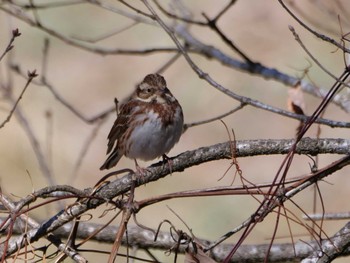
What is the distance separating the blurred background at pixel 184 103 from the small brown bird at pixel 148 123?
297 centimetres

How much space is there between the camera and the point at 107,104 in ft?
35.4

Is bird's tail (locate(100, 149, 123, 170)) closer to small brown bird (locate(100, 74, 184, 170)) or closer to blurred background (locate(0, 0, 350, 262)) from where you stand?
small brown bird (locate(100, 74, 184, 170))

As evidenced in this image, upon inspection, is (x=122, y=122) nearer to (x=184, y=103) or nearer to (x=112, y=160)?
(x=112, y=160)

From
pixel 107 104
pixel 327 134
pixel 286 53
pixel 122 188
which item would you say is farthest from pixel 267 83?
pixel 122 188

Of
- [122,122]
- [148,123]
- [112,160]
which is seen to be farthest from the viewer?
[112,160]

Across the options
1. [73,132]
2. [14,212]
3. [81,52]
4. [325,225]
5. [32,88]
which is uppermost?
[81,52]

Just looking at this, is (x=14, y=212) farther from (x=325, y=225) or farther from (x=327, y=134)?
(x=327, y=134)

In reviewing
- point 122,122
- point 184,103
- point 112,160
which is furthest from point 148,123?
point 184,103

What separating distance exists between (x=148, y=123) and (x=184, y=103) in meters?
5.29

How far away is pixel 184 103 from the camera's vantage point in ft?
34.7

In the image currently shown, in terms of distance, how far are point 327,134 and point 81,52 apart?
3876mm

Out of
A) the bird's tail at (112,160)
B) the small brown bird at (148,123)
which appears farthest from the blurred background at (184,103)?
the small brown bird at (148,123)

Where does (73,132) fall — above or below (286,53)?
below

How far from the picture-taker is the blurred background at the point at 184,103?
920cm
